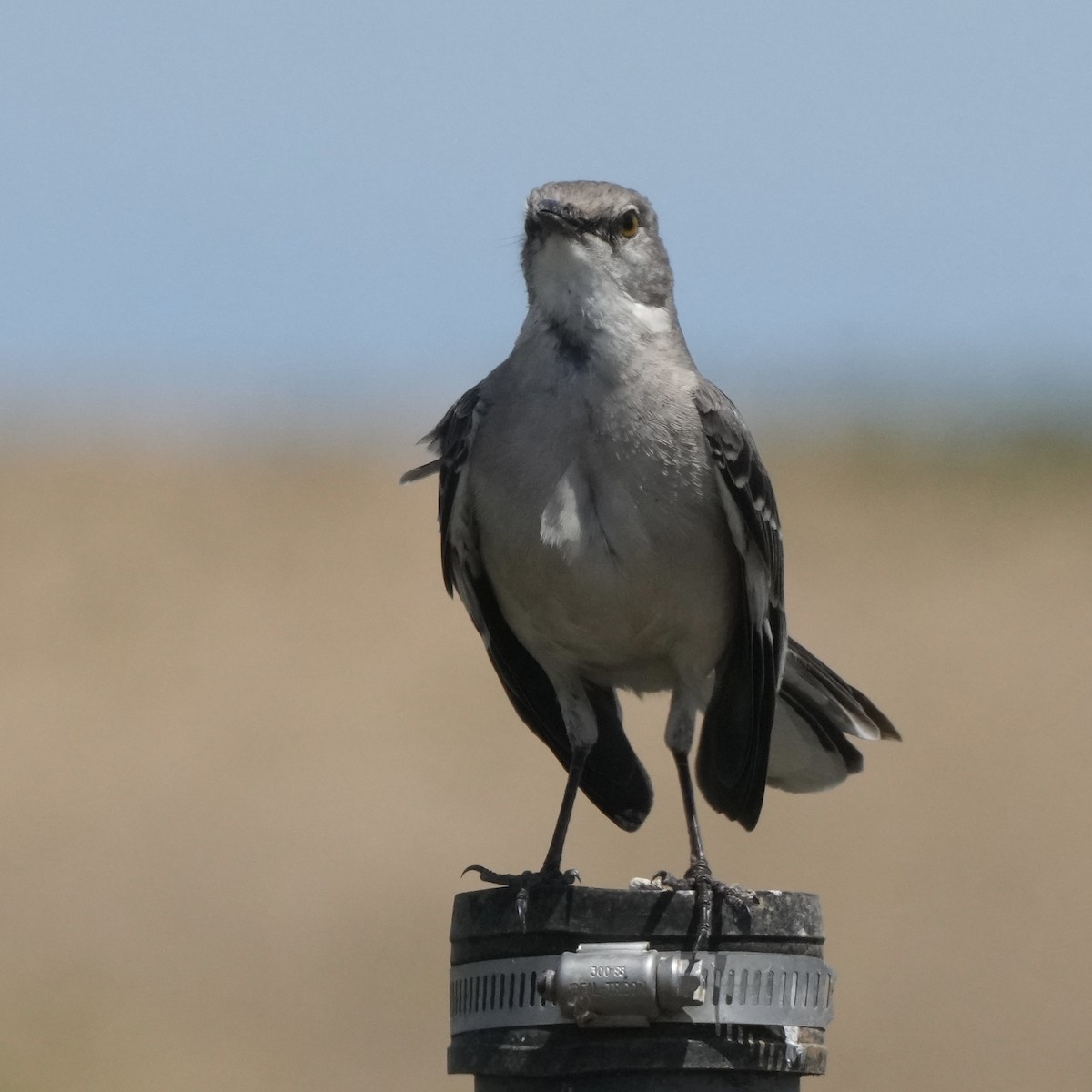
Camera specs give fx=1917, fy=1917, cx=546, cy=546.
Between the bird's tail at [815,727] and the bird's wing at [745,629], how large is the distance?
0.18 meters

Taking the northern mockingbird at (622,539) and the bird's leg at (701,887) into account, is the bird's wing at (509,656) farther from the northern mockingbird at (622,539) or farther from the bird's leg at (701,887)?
the bird's leg at (701,887)

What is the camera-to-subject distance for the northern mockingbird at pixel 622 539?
5672mm

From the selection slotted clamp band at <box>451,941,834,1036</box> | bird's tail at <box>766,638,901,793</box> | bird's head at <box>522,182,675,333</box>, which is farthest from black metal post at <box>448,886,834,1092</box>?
bird's head at <box>522,182,675,333</box>

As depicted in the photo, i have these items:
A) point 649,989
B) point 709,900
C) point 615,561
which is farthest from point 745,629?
point 649,989

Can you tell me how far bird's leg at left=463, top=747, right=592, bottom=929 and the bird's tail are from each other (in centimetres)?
63

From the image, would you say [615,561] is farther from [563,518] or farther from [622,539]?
[563,518]

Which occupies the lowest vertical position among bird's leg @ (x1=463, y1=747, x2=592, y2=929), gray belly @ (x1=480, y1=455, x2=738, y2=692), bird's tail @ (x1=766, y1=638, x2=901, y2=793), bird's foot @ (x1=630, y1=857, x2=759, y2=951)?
bird's foot @ (x1=630, y1=857, x2=759, y2=951)

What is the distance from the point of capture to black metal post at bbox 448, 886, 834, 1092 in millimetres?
3871

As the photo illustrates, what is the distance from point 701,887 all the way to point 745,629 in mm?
1852

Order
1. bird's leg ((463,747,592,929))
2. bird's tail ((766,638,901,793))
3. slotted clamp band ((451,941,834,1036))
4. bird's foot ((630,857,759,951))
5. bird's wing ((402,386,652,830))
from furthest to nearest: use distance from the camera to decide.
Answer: bird's tail ((766,638,901,793))
bird's wing ((402,386,652,830))
bird's leg ((463,747,592,929))
bird's foot ((630,857,759,951))
slotted clamp band ((451,941,834,1036))

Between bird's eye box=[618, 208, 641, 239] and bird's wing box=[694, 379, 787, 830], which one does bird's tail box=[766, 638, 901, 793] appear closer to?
bird's wing box=[694, 379, 787, 830]

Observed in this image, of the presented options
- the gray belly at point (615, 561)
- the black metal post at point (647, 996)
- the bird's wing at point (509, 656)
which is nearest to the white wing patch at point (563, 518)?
the gray belly at point (615, 561)

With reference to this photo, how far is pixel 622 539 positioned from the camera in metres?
5.64

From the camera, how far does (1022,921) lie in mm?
14891
